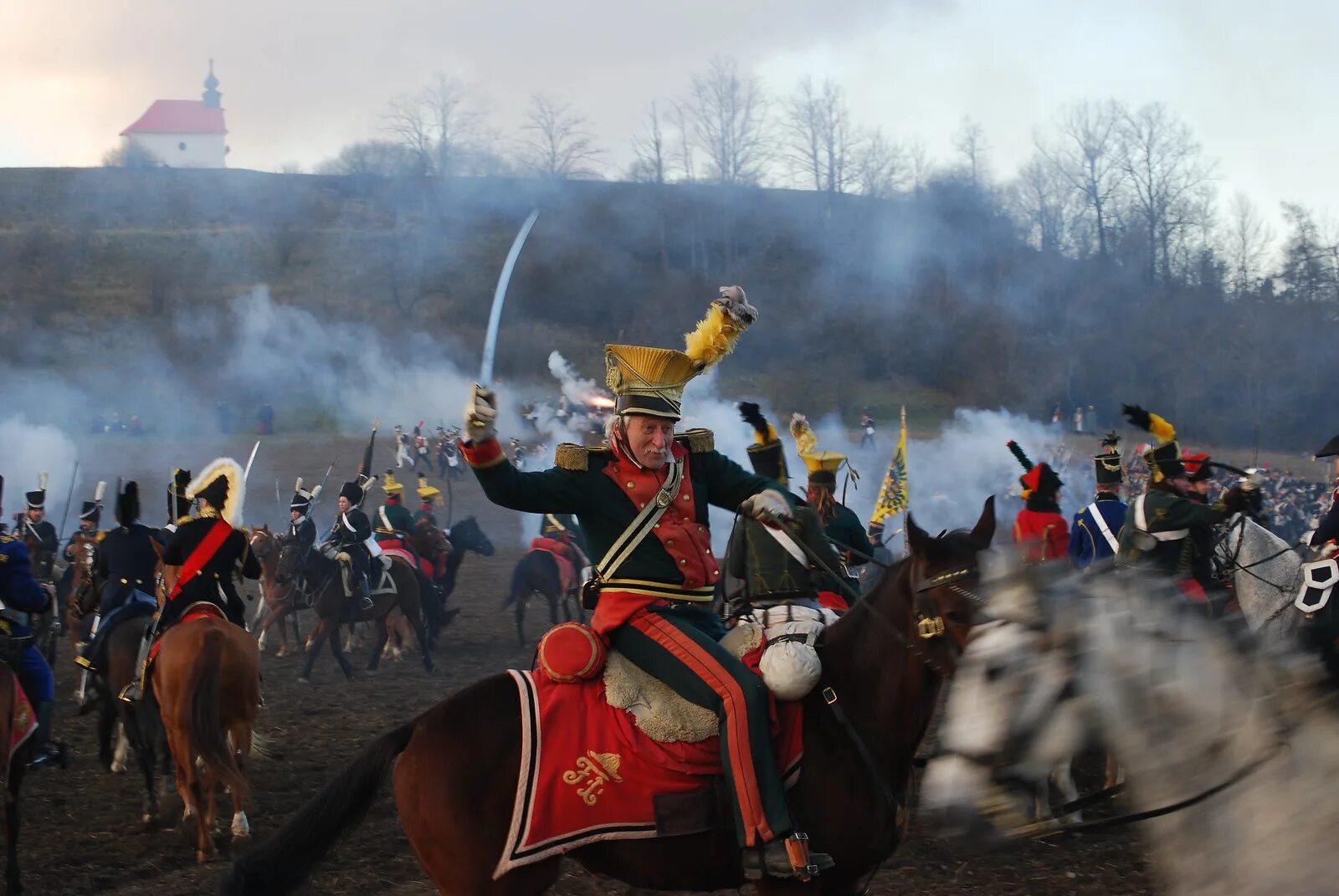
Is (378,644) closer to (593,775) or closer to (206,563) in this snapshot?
(206,563)

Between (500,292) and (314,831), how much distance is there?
2112 inches

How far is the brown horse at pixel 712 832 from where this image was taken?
4.51m

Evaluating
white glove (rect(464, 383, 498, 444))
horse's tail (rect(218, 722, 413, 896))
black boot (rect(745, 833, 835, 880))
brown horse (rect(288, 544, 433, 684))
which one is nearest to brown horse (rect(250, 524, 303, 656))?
brown horse (rect(288, 544, 433, 684))

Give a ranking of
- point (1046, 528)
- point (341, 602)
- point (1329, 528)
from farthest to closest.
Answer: point (341, 602) → point (1046, 528) → point (1329, 528)

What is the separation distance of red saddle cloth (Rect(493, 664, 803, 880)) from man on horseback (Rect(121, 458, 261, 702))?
479 cm

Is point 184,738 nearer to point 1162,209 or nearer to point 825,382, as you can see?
point 825,382

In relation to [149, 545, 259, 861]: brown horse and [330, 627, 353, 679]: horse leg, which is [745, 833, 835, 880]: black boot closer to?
[149, 545, 259, 861]: brown horse

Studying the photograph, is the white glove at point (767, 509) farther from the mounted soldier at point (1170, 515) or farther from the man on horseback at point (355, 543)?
the man on horseback at point (355, 543)

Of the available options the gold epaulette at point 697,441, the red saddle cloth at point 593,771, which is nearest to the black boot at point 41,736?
the red saddle cloth at point 593,771

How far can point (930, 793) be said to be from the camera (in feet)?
9.32

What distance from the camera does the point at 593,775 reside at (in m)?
4.57

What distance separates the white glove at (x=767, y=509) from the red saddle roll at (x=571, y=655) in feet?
2.55

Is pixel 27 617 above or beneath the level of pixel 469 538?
above

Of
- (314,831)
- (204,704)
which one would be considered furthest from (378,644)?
(314,831)
